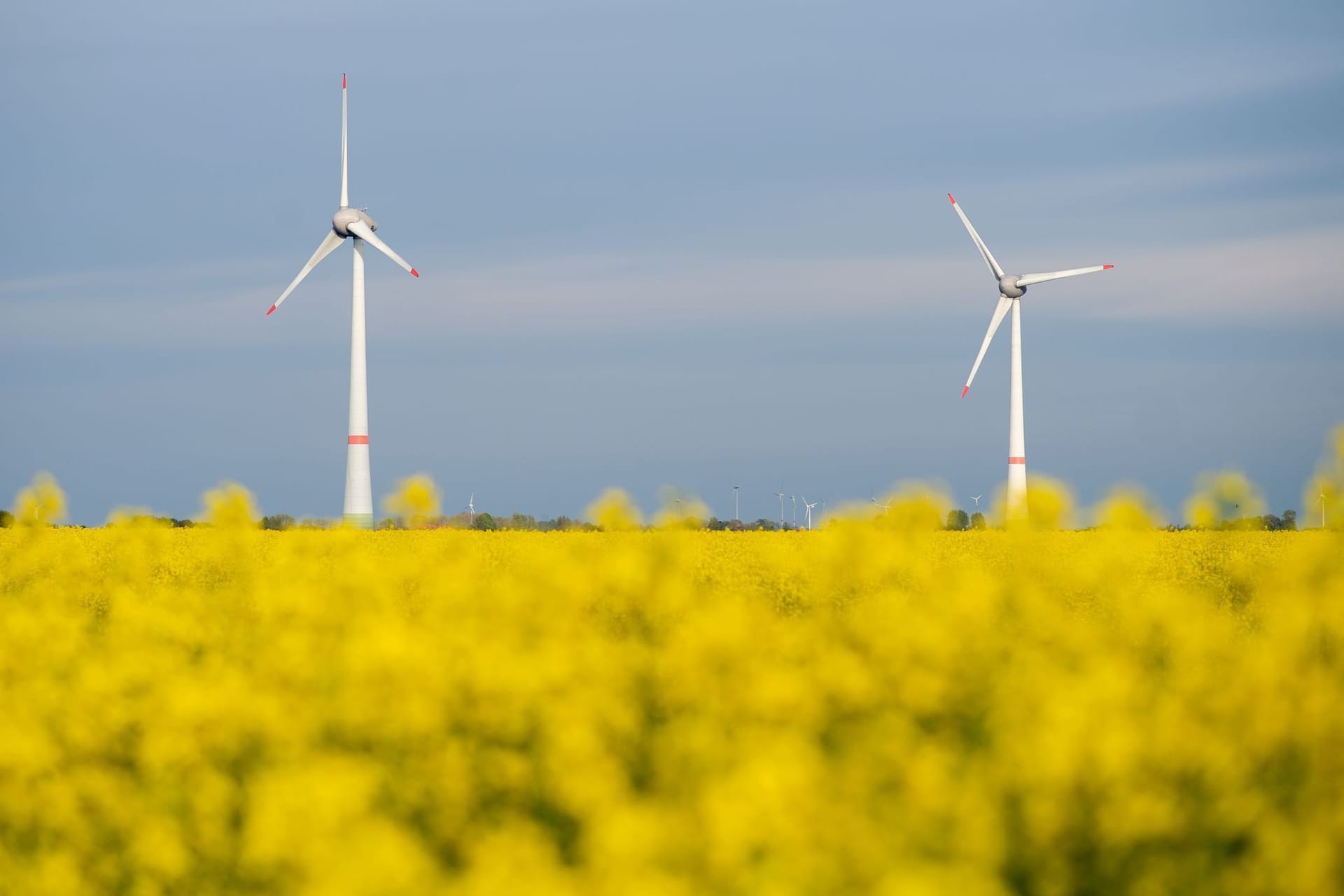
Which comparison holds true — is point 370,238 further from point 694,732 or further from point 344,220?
point 694,732

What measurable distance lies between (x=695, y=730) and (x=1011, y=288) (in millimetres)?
45844

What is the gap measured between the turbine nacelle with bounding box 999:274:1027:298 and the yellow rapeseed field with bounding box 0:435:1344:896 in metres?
39.9

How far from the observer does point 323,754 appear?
24.1ft

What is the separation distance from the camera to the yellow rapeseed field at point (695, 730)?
5570 mm

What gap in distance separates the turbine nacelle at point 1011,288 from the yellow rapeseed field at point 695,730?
39.9 m

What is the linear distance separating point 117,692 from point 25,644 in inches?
81.3

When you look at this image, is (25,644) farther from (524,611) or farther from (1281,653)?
(1281,653)

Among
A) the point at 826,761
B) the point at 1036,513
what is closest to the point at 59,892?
the point at 826,761

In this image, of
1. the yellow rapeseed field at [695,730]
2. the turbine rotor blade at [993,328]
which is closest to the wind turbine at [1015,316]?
the turbine rotor blade at [993,328]

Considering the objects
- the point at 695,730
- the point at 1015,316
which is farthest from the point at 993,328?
the point at 695,730

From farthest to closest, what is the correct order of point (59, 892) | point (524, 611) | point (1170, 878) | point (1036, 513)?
point (1036, 513) → point (524, 611) → point (59, 892) → point (1170, 878)

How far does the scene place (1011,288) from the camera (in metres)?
49.8

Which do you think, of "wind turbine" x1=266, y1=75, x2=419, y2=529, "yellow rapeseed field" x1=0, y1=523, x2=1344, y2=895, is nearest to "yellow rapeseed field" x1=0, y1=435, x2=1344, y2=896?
"yellow rapeseed field" x1=0, y1=523, x2=1344, y2=895

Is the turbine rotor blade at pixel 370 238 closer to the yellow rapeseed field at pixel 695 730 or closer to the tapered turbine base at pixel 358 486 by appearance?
the tapered turbine base at pixel 358 486
